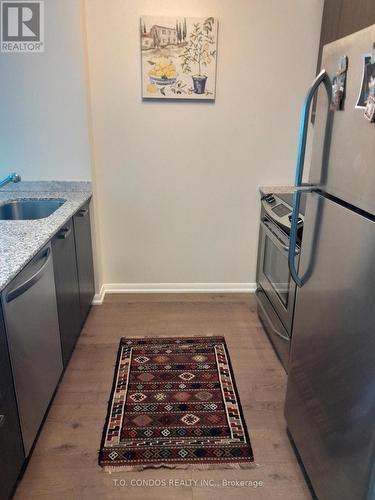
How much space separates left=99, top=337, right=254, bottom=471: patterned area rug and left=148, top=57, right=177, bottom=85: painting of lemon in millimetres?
1883

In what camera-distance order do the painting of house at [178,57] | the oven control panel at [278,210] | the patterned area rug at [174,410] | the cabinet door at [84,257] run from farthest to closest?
1. the painting of house at [178,57]
2. the cabinet door at [84,257]
3. the oven control panel at [278,210]
4. the patterned area rug at [174,410]

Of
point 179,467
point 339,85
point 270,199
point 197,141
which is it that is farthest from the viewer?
point 197,141

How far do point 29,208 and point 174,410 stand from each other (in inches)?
64.6

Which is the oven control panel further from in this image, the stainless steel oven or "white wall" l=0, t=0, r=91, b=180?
"white wall" l=0, t=0, r=91, b=180

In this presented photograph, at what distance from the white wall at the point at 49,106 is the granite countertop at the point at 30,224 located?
8cm

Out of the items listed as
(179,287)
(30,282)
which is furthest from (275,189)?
(30,282)

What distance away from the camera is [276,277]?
8.53 ft

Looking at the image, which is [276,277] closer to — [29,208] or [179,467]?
[179,467]

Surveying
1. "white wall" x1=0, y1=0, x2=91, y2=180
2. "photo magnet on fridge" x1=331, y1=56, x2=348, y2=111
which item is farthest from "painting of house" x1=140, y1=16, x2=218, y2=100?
"photo magnet on fridge" x1=331, y1=56, x2=348, y2=111

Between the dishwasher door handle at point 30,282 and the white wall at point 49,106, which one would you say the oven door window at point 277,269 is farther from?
the white wall at point 49,106

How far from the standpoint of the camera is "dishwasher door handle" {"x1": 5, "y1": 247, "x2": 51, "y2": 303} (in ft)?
4.83

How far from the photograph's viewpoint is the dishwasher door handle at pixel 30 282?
1.47m

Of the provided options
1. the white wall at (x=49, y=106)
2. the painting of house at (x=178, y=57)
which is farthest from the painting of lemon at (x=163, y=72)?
the white wall at (x=49, y=106)

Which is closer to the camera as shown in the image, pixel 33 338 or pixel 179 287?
pixel 33 338
